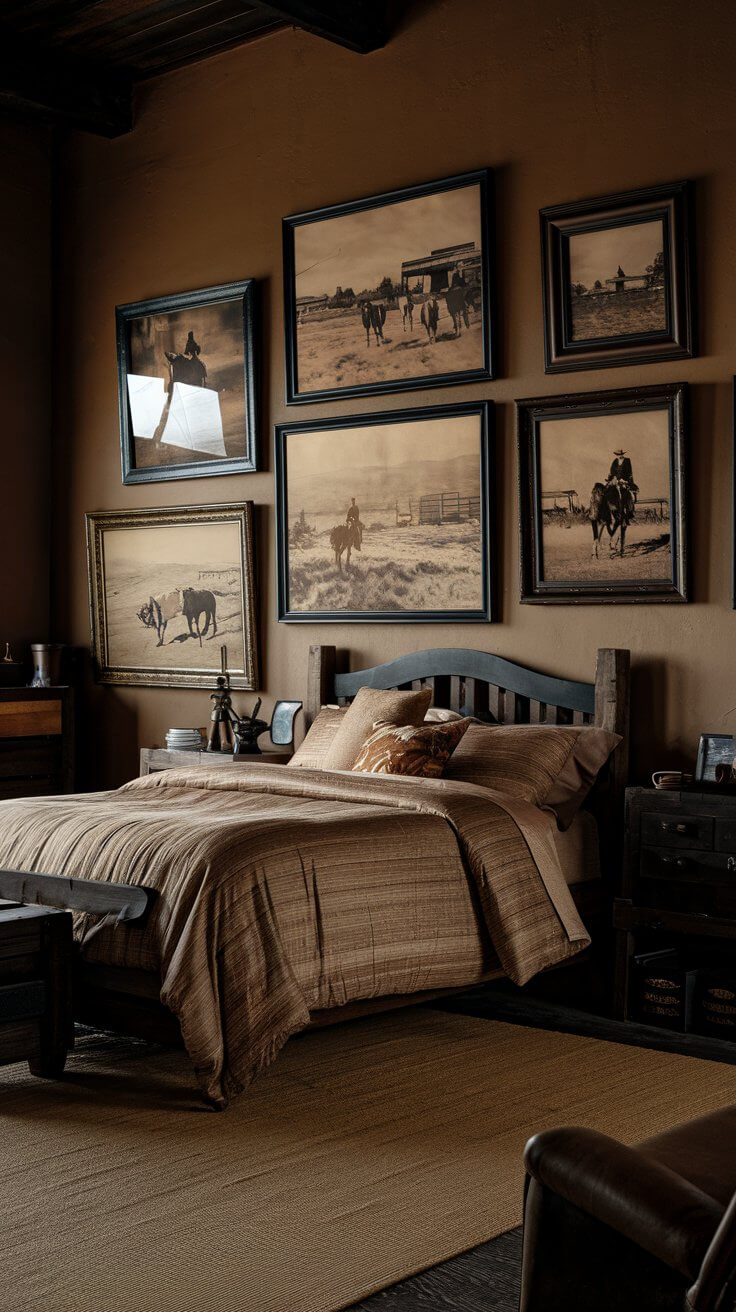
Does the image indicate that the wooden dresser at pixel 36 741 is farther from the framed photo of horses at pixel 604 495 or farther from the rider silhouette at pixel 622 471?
the rider silhouette at pixel 622 471

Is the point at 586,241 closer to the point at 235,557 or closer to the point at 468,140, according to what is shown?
the point at 468,140

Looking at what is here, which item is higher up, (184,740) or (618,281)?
(618,281)

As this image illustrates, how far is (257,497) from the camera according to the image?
6434mm

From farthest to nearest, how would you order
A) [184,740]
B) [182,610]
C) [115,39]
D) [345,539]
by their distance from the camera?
[182,610] → [115,39] → [184,740] → [345,539]

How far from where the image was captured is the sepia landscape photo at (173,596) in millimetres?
6527

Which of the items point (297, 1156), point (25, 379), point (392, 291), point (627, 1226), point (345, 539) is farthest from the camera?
point (25, 379)

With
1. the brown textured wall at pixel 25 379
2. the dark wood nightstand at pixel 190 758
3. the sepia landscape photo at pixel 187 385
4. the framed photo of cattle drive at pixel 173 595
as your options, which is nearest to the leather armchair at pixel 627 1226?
the dark wood nightstand at pixel 190 758

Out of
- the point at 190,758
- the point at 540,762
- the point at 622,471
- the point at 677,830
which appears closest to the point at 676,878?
the point at 677,830

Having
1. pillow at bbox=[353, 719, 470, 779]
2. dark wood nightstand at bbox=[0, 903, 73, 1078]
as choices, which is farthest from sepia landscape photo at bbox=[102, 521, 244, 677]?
dark wood nightstand at bbox=[0, 903, 73, 1078]

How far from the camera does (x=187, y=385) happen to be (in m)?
6.68

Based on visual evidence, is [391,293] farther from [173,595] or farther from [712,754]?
[712,754]

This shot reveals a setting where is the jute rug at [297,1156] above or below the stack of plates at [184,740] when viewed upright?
below

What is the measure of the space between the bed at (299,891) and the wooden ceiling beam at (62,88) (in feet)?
11.7

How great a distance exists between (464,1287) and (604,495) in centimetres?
322
